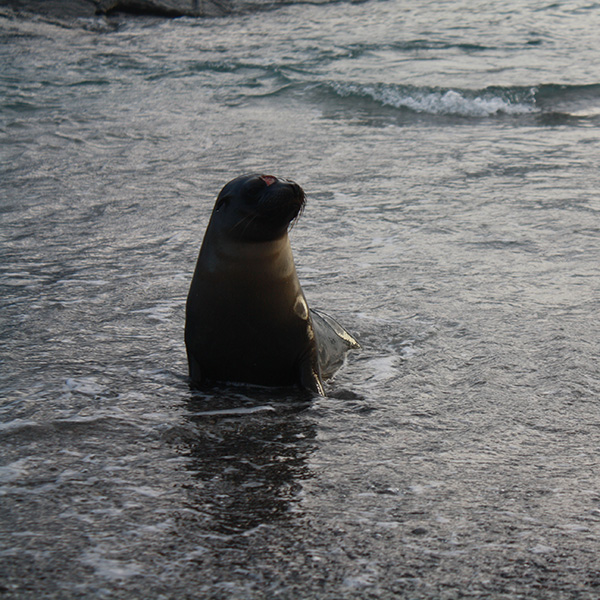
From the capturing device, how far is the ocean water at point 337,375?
2523 millimetres

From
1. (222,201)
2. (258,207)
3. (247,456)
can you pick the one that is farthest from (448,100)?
(247,456)

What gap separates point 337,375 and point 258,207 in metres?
0.94

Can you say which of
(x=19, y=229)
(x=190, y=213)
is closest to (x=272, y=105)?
(x=190, y=213)

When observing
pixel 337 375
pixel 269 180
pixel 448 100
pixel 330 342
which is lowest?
pixel 337 375

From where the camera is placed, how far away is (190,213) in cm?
685

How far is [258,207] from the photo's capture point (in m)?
3.58

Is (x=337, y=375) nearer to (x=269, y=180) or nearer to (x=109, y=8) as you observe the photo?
(x=269, y=180)

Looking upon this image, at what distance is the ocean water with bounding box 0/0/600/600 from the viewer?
2523 mm

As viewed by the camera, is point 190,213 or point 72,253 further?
point 190,213

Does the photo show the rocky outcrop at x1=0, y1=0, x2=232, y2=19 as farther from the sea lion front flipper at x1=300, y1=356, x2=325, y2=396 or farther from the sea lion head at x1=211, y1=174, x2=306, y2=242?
the sea lion front flipper at x1=300, y1=356, x2=325, y2=396

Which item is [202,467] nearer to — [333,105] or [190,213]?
[190,213]

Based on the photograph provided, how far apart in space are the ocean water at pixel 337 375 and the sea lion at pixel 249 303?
14 cm

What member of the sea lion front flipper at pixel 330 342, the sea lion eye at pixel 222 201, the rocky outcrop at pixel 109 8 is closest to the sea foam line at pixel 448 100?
the sea lion front flipper at pixel 330 342

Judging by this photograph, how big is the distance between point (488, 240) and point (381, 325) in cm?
168
